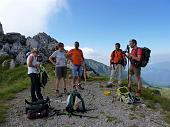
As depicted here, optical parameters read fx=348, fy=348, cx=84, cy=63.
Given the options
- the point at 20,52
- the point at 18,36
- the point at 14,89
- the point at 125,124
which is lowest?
the point at 125,124

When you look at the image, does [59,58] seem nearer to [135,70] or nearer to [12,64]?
[135,70]

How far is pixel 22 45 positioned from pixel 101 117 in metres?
35.2

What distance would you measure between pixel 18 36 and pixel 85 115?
122ft

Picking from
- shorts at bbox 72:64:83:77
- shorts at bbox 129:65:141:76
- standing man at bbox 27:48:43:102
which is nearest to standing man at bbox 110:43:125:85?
shorts at bbox 72:64:83:77

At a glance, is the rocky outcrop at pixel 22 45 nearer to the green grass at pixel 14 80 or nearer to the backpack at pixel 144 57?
the green grass at pixel 14 80

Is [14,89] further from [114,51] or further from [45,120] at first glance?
[45,120]

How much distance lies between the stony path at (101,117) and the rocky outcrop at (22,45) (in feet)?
74.8

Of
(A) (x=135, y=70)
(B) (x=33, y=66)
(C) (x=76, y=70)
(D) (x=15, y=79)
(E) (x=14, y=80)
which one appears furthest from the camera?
(D) (x=15, y=79)

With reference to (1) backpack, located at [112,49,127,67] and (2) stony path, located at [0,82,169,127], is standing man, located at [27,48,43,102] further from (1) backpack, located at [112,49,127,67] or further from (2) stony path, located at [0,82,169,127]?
(1) backpack, located at [112,49,127,67]

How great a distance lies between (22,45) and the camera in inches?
1965

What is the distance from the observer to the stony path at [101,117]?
15.5 meters

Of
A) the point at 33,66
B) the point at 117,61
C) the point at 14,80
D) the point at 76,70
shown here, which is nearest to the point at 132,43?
the point at 117,61

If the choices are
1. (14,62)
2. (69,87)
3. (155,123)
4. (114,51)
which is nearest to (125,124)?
(155,123)

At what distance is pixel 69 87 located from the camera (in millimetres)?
26031
